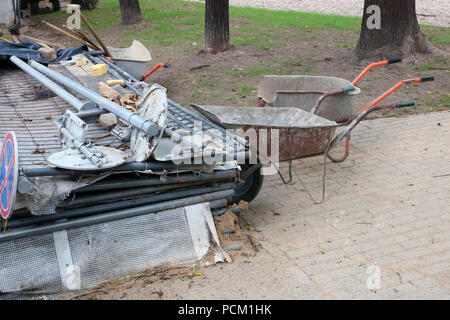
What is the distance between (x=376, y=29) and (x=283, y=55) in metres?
1.93

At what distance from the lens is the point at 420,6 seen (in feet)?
48.7

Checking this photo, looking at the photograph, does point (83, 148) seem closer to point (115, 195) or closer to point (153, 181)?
point (115, 195)

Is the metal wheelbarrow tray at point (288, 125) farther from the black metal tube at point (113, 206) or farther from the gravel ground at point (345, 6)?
the gravel ground at point (345, 6)

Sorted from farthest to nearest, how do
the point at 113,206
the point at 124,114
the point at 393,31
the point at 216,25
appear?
the point at 216,25 < the point at 393,31 < the point at 124,114 < the point at 113,206

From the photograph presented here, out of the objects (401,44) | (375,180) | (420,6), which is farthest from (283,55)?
(420,6)

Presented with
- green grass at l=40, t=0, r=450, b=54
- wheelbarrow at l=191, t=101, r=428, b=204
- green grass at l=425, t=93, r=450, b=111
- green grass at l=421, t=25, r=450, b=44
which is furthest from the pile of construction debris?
green grass at l=421, t=25, r=450, b=44

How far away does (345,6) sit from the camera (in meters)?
15.9

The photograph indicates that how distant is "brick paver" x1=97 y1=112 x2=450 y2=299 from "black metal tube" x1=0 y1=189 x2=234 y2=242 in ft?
1.99

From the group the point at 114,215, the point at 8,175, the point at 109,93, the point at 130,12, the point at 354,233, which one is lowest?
the point at 354,233

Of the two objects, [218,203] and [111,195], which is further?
[218,203]

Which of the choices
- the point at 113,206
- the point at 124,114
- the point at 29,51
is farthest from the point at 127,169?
the point at 29,51

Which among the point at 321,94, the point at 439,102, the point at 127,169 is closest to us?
the point at 127,169

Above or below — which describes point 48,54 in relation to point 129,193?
above

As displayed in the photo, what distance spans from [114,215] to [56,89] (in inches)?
91.0
